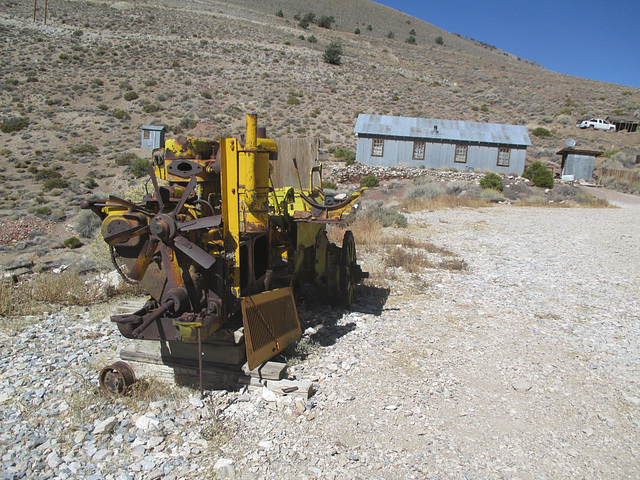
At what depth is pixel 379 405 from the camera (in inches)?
179

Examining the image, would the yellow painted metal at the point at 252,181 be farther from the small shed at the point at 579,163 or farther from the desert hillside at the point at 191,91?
the small shed at the point at 579,163

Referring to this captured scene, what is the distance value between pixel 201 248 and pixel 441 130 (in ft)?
105

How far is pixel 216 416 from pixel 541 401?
3.36 m

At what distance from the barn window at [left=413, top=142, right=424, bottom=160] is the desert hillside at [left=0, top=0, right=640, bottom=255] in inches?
274

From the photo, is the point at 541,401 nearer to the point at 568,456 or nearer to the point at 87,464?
the point at 568,456

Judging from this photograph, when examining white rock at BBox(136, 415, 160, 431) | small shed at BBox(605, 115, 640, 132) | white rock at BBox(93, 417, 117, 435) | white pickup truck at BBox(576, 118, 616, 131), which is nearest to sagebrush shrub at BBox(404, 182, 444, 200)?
white rock at BBox(136, 415, 160, 431)

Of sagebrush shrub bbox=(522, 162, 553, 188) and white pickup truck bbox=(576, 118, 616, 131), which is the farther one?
white pickup truck bbox=(576, 118, 616, 131)

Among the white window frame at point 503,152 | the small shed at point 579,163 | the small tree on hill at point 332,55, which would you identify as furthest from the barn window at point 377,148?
the small tree on hill at point 332,55

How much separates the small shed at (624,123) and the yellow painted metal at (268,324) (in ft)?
190

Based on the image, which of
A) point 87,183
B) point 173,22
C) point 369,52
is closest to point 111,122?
point 87,183

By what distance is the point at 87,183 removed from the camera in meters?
26.1

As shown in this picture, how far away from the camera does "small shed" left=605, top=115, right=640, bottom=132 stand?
50.6 metres

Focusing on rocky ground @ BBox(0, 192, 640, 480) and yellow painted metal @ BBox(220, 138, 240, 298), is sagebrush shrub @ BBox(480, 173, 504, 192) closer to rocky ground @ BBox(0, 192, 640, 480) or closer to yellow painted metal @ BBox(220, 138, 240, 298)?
rocky ground @ BBox(0, 192, 640, 480)

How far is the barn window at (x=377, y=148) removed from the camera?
3331cm
